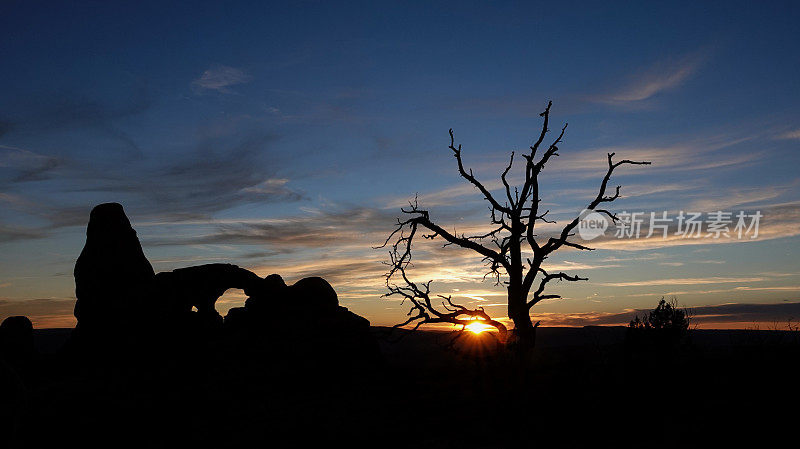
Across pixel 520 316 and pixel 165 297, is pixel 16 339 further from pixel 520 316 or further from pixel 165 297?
pixel 520 316

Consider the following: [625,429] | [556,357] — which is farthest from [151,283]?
[625,429]

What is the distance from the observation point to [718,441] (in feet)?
35.0

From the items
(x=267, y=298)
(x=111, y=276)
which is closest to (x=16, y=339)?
(x=111, y=276)

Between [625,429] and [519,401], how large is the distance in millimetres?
3258

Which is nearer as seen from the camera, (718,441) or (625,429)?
(718,441)

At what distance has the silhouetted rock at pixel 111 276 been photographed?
2720 centimetres

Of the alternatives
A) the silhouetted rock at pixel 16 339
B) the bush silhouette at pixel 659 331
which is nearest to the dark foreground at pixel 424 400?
the bush silhouette at pixel 659 331

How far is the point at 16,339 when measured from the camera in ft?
102

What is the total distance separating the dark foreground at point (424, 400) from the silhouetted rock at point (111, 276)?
9.83 ft

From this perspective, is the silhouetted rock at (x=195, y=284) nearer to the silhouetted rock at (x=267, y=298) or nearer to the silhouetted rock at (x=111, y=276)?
the silhouetted rock at (x=267, y=298)

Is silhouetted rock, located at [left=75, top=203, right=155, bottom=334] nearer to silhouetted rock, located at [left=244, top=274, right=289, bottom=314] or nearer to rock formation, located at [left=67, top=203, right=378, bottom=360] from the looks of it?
rock formation, located at [left=67, top=203, right=378, bottom=360]

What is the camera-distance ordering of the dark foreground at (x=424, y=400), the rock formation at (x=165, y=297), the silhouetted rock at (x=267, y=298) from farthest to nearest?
the silhouetted rock at (x=267, y=298), the rock formation at (x=165, y=297), the dark foreground at (x=424, y=400)

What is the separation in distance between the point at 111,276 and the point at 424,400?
1793 cm

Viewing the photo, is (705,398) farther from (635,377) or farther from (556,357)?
(556,357)
